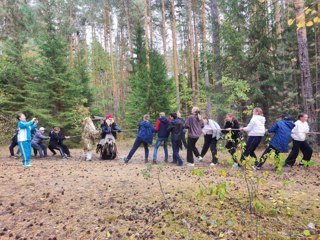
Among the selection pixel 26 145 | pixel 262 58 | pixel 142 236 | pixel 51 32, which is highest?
pixel 51 32

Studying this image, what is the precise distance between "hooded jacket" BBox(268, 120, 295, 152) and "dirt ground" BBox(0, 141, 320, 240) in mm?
1502

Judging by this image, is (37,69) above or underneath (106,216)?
above

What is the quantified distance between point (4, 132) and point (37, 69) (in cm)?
559

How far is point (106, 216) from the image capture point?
4.83 meters

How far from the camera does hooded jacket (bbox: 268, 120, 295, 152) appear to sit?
26.9 ft

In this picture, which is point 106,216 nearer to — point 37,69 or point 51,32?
point 37,69

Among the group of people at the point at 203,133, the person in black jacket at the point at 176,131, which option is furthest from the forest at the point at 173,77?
the person in black jacket at the point at 176,131

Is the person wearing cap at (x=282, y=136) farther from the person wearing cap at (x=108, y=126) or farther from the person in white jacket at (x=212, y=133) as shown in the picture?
the person wearing cap at (x=108, y=126)

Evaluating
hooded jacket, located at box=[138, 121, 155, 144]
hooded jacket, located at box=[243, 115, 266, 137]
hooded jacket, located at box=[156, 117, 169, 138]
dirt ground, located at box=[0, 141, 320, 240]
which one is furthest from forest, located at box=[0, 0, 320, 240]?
hooded jacket, located at box=[156, 117, 169, 138]

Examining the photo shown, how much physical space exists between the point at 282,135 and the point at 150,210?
17.4 ft

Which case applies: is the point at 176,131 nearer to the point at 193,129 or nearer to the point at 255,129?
the point at 193,129

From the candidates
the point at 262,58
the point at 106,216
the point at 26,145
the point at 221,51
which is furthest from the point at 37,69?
the point at 106,216

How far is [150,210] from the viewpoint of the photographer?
499cm

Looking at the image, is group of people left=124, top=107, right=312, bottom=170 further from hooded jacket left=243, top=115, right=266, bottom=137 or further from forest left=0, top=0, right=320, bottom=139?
forest left=0, top=0, right=320, bottom=139
